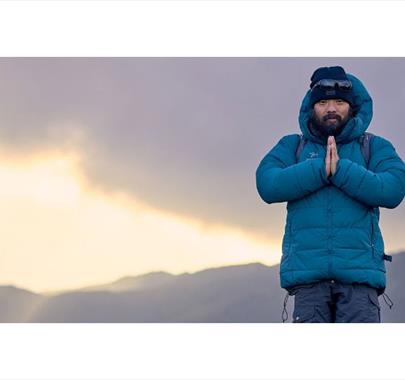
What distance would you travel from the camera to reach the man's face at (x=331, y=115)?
21.1ft

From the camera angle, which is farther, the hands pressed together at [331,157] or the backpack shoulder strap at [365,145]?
the backpack shoulder strap at [365,145]

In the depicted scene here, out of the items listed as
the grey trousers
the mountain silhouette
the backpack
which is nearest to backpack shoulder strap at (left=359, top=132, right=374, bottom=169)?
the backpack

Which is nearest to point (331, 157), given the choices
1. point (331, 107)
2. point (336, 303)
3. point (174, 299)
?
point (331, 107)

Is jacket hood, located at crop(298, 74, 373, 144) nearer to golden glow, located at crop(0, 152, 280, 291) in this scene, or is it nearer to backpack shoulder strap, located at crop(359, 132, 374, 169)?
backpack shoulder strap, located at crop(359, 132, 374, 169)

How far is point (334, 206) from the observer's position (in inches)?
246

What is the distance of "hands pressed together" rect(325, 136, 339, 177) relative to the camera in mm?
6215

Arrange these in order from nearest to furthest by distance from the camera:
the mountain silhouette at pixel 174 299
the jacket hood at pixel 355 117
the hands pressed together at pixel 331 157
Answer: the hands pressed together at pixel 331 157
the jacket hood at pixel 355 117
the mountain silhouette at pixel 174 299

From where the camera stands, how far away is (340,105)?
21.3 ft

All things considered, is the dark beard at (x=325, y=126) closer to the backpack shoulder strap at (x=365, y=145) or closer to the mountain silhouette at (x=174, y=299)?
the backpack shoulder strap at (x=365, y=145)

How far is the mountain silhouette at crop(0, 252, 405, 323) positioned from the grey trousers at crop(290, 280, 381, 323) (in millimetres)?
2329

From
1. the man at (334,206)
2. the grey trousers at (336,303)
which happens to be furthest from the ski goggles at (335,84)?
the grey trousers at (336,303)

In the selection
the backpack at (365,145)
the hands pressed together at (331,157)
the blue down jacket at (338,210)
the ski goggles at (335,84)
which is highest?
the ski goggles at (335,84)

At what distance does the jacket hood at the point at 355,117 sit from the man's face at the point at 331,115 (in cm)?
4

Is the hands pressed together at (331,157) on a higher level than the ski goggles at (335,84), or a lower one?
lower
